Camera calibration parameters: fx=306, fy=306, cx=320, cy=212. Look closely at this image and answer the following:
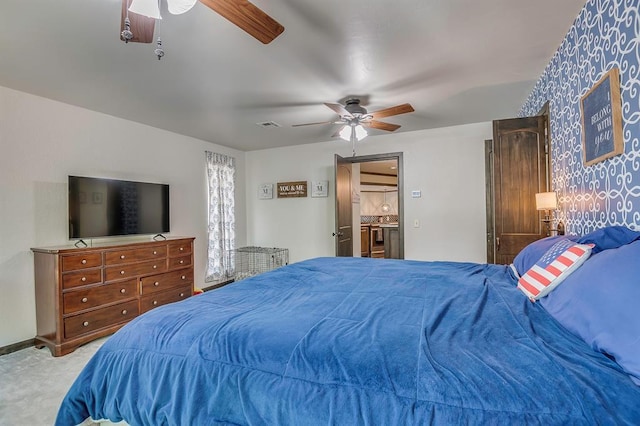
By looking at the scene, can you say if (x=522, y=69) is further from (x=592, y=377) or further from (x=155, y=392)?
(x=155, y=392)

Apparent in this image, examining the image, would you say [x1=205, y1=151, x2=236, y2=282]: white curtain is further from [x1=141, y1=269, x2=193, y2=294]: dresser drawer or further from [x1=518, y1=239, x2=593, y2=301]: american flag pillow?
[x1=518, y1=239, x2=593, y2=301]: american flag pillow

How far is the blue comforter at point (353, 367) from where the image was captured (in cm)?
84

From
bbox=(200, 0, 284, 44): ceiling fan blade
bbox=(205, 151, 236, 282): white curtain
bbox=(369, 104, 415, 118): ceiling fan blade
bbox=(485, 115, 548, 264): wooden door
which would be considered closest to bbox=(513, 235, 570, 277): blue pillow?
bbox=(485, 115, 548, 264): wooden door

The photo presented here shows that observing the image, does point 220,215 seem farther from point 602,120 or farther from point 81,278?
point 602,120

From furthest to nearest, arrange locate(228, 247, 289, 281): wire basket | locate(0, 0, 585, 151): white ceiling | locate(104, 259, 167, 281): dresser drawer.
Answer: locate(228, 247, 289, 281): wire basket < locate(104, 259, 167, 281): dresser drawer < locate(0, 0, 585, 151): white ceiling

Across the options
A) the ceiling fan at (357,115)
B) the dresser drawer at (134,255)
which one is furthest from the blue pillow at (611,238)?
the dresser drawer at (134,255)

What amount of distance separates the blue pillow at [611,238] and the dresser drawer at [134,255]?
4027mm

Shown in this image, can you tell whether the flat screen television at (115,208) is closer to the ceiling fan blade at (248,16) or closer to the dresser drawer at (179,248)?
the dresser drawer at (179,248)

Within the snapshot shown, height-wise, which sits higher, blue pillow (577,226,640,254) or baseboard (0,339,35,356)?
blue pillow (577,226,640,254)

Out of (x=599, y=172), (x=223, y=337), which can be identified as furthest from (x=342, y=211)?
(x=223, y=337)

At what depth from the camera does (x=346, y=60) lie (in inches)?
101

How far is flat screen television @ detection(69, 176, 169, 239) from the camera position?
3.32m

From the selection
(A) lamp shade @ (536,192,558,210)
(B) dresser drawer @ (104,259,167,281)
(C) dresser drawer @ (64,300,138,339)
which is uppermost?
(A) lamp shade @ (536,192,558,210)

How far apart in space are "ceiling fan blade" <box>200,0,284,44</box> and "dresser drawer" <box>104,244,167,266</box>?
114 inches
